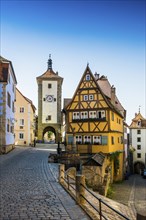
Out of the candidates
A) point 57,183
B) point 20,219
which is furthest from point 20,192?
point 20,219

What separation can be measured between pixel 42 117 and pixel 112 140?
90.1 ft

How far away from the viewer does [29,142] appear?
160 feet

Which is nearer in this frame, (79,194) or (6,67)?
(79,194)

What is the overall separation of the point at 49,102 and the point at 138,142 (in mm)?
22767

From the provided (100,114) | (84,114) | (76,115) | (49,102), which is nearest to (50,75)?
(49,102)

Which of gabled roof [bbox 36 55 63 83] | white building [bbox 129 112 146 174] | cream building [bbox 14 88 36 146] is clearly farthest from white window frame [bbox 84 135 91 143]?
white building [bbox 129 112 146 174]

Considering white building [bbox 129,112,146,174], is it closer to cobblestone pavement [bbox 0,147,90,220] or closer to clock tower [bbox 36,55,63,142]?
clock tower [bbox 36,55,63,142]

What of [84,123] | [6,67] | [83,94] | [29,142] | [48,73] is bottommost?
[29,142]

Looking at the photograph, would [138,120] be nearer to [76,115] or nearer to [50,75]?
[50,75]

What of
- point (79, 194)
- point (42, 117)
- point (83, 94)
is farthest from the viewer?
point (42, 117)

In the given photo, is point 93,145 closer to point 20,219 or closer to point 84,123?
point 84,123

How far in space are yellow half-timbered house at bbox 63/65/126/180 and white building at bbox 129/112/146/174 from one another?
93.0ft

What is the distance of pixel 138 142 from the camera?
61.6m

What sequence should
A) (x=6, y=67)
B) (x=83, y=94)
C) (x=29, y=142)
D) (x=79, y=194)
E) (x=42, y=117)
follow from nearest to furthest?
(x=79, y=194) → (x=6, y=67) → (x=83, y=94) → (x=29, y=142) → (x=42, y=117)
